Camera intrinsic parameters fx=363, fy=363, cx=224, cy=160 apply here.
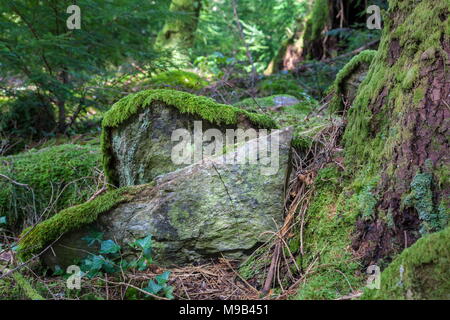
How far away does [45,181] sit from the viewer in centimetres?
367

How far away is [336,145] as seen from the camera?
264cm

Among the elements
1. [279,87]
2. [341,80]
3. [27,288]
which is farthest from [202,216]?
[279,87]

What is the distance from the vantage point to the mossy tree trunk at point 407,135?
5.91 feet

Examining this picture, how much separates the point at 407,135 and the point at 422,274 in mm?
766

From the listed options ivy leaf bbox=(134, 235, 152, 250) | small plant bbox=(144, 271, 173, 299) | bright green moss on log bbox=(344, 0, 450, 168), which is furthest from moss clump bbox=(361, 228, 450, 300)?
ivy leaf bbox=(134, 235, 152, 250)

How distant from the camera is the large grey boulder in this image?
7.89 feet

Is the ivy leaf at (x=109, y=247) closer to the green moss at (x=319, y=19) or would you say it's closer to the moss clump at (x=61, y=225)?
the moss clump at (x=61, y=225)

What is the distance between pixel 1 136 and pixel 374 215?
5560mm

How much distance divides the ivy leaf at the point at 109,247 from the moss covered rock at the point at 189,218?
0.48 feet

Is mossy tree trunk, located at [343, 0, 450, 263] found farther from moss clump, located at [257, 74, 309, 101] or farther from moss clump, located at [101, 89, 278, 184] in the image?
moss clump, located at [257, 74, 309, 101]

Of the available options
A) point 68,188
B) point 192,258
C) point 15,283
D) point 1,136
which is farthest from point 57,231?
point 1,136

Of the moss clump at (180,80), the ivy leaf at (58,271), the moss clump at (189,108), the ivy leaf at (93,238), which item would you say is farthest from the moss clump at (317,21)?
the ivy leaf at (58,271)

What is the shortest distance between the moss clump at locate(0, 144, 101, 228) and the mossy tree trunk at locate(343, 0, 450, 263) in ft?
8.53

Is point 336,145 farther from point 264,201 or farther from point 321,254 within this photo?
point 321,254
